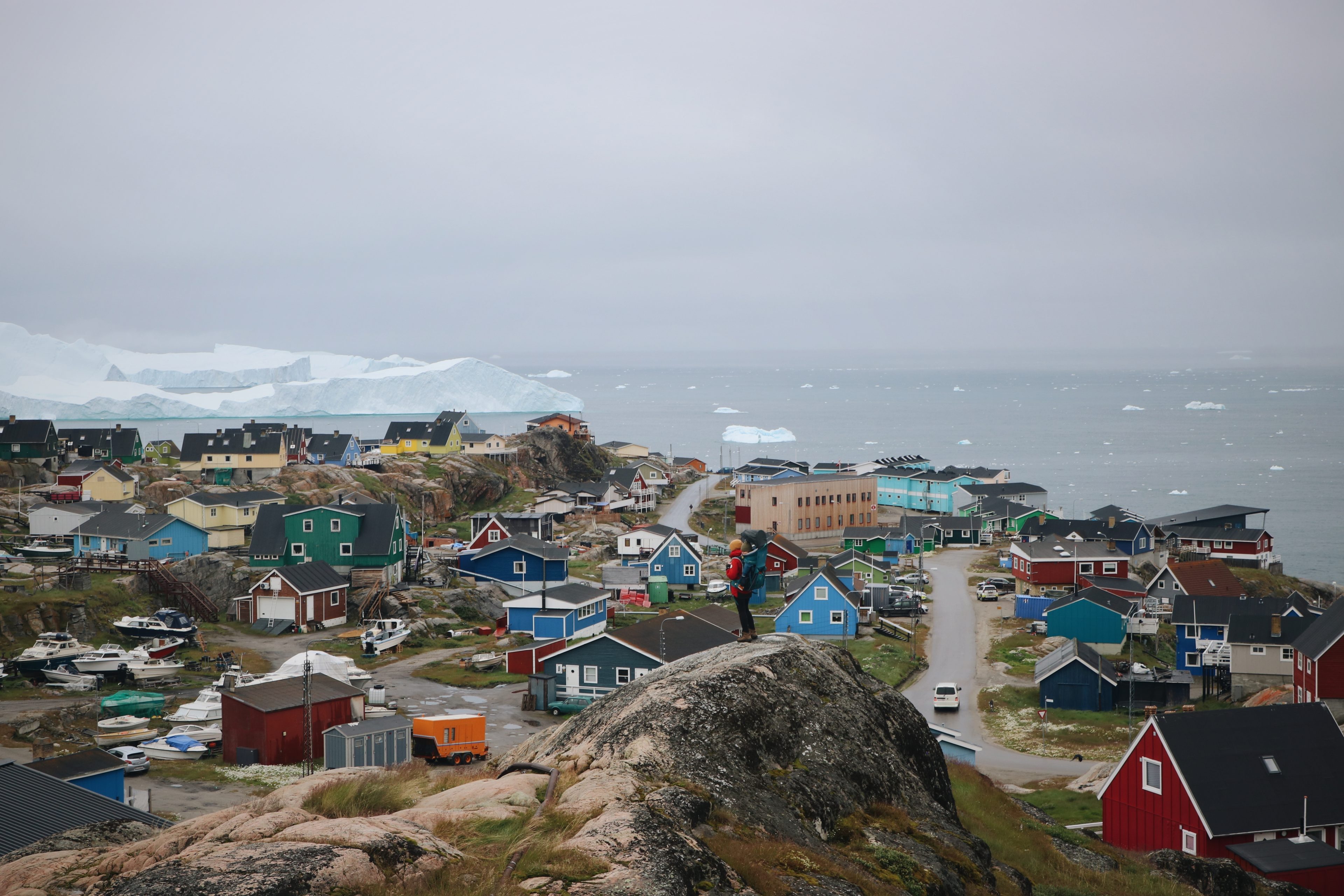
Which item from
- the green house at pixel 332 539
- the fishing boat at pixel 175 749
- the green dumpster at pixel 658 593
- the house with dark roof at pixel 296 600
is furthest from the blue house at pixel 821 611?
the fishing boat at pixel 175 749

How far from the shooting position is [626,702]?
1059 cm

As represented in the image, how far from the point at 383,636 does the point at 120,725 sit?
40.3 feet

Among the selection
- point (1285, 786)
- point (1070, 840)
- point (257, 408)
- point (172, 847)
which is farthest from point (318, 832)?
point (257, 408)

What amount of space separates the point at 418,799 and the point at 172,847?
7.61 ft

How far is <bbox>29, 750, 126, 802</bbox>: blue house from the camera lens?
766 inches

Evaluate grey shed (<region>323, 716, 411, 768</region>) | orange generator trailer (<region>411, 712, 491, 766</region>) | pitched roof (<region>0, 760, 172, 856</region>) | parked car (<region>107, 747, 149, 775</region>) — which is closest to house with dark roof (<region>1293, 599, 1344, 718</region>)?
orange generator trailer (<region>411, 712, 491, 766</region>)

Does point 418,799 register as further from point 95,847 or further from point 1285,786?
point 1285,786

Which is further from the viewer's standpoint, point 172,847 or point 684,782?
point 684,782

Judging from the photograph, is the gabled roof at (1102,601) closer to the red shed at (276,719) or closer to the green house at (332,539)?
the green house at (332,539)

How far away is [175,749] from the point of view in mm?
26875

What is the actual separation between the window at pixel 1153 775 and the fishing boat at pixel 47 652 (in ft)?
106

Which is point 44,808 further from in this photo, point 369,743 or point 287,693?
point 287,693

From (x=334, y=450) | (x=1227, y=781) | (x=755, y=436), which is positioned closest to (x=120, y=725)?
(x=1227, y=781)

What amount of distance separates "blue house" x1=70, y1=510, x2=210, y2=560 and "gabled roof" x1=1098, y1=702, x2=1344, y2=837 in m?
45.8
